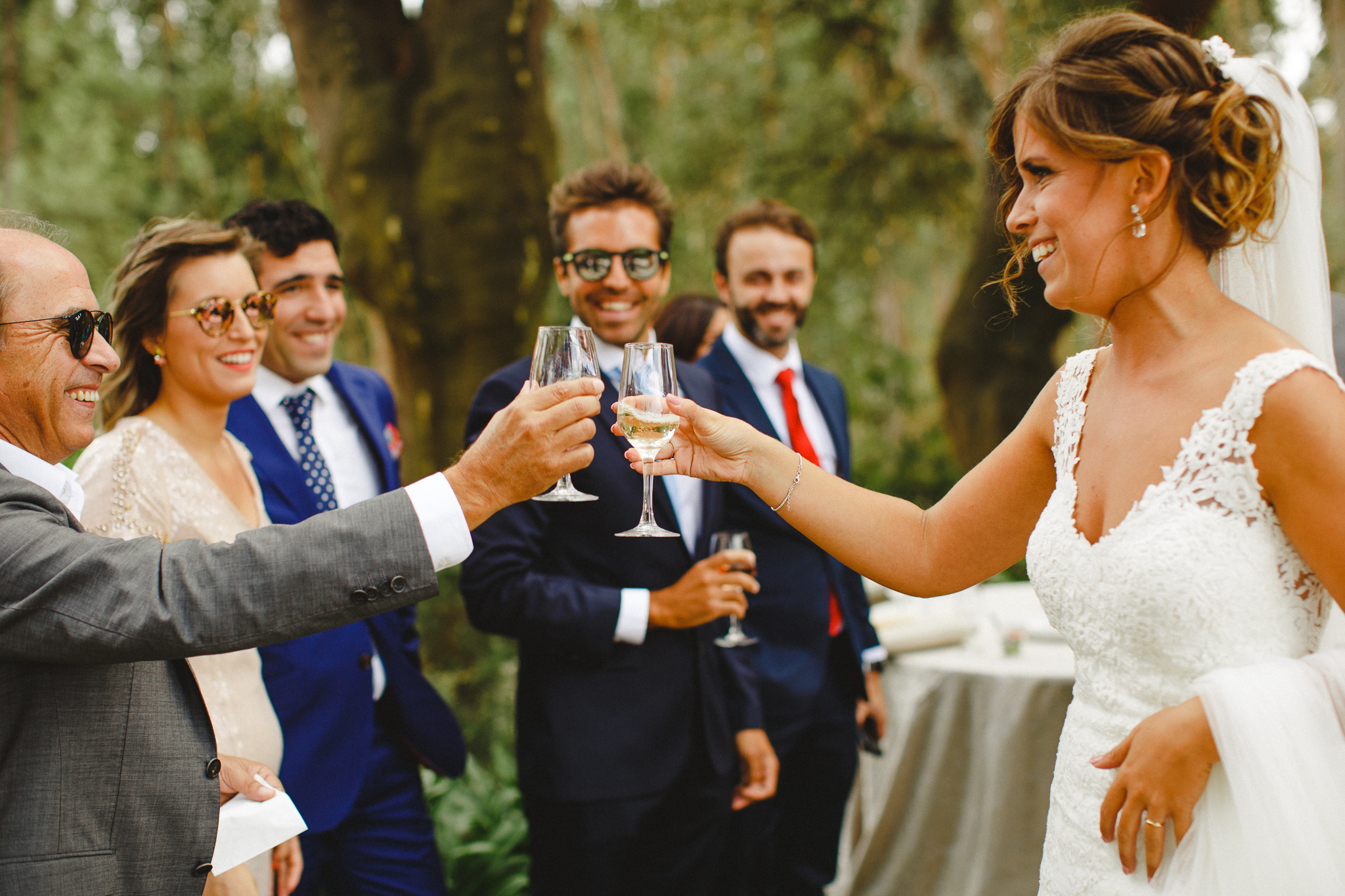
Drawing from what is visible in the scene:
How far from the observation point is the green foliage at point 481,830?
163 inches

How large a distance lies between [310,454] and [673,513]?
132cm

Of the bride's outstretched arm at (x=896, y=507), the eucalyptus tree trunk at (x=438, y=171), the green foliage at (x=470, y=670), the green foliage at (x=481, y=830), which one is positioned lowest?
the green foliage at (x=481, y=830)

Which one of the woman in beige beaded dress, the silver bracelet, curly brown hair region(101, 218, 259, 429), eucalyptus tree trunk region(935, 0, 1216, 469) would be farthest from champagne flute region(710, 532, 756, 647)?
eucalyptus tree trunk region(935, 0, 1216, 469)

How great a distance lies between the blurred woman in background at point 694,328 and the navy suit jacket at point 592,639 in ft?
6.29

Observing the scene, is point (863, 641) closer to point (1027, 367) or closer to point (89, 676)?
point (89, 676)

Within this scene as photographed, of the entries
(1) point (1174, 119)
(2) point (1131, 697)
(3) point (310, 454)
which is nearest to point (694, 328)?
A: (3) point (310, 454)

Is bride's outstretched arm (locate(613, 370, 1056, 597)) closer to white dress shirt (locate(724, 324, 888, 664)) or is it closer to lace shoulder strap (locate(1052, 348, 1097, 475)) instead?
lace shoulder strap (locate(1052, 348, 1097, 475))

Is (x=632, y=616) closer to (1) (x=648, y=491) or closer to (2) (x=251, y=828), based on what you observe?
(1) (x=648, y=491)

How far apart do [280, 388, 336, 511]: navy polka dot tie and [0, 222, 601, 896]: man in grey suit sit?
129 centimetres

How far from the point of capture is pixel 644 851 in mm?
3016

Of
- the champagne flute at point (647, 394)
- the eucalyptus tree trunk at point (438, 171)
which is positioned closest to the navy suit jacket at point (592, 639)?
the champagne flute at point (647, 394)

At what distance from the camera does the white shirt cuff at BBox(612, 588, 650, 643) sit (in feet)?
9.44

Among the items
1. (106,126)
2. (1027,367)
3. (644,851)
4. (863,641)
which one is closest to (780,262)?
(863,641)

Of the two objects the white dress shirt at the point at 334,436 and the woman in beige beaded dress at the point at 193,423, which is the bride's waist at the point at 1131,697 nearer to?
the woman in beige beaded dress at the point at 193,423
